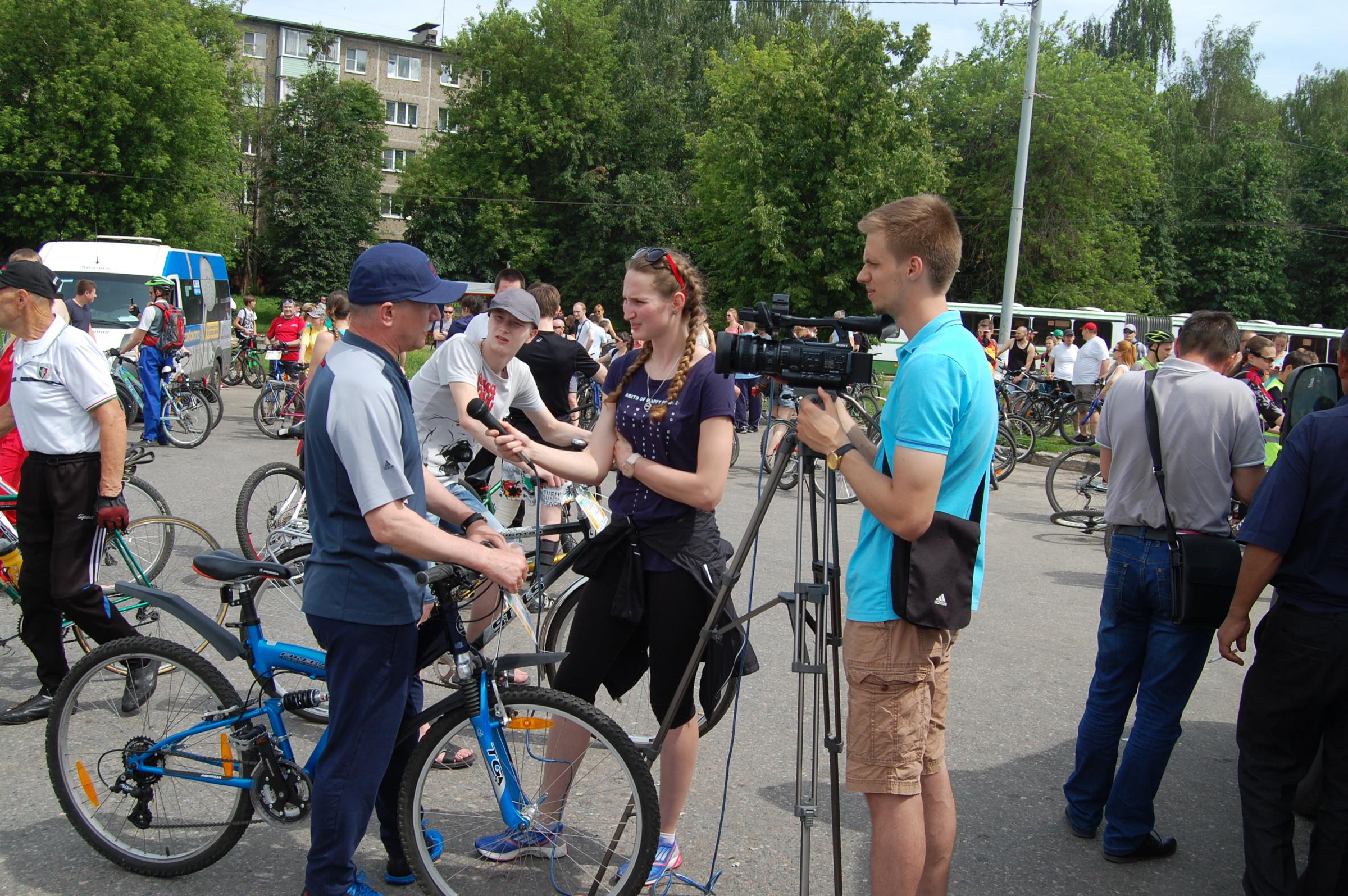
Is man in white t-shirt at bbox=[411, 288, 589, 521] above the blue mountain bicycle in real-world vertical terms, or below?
above

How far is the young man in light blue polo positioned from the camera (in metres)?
2.37

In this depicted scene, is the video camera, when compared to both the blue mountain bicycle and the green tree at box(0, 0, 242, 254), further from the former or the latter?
the green tree at box(0, 0, 242, 254)

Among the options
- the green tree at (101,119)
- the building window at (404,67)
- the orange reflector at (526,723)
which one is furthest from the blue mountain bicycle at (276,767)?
the building window at (404,67)

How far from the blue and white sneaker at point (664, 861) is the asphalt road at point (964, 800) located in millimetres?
92

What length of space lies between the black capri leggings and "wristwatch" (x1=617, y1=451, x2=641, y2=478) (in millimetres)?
317

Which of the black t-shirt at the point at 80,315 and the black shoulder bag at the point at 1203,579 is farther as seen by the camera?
the black t-shirt at the point at 80,315

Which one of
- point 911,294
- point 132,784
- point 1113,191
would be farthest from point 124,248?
point 1113,191

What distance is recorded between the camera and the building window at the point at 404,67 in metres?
63.9

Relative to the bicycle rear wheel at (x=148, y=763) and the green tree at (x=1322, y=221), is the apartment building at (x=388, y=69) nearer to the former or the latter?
the green tree at (x=1322, y=221)

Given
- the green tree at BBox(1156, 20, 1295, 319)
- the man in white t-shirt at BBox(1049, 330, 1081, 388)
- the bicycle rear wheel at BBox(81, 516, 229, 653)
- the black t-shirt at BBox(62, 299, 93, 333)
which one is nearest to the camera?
the bicycle rear wheel at BBox(81, 516, 229, 653)

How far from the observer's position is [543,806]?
309 cm

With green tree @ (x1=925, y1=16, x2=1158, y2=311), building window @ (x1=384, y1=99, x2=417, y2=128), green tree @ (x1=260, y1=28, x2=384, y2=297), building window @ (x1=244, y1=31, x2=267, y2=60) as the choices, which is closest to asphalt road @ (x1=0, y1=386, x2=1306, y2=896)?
green tree @ (x1=925, y1=16, x2=1158, y2=311)

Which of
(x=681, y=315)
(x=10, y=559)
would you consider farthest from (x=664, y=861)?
(x=10, y=559)

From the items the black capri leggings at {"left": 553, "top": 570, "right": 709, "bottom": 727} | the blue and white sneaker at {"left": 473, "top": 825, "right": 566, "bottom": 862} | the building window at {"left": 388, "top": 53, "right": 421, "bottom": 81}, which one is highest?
the building window at {"left": 388, "top": 53, "right": 421, "bottom": 81}
